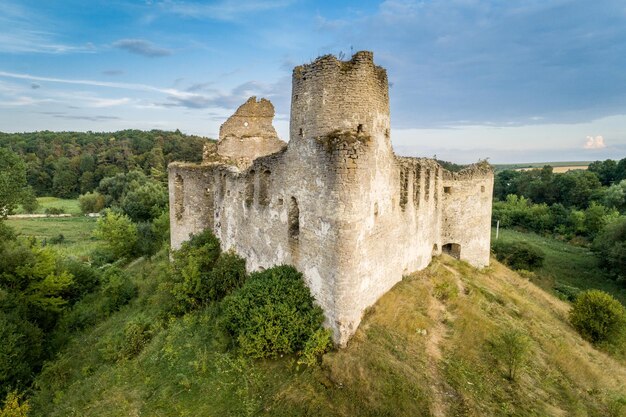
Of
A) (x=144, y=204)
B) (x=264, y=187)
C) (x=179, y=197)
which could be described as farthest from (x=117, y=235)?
(x=264, y=187)

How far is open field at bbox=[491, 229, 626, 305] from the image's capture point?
106 feet

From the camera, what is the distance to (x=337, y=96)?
1102cm

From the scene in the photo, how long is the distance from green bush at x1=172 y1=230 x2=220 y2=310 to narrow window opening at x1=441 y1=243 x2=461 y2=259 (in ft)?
39.9

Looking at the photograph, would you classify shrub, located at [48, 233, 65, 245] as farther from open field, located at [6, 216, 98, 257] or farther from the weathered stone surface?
the weathered stone surface

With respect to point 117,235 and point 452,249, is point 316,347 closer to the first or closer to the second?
point 452,249

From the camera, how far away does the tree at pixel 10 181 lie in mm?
24469

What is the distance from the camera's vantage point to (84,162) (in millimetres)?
82062

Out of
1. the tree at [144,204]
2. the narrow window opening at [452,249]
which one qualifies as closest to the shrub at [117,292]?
the narrow window opening at [452,249]

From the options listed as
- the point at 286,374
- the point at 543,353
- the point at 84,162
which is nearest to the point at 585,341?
the point at 543,353

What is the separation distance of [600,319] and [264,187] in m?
15.3

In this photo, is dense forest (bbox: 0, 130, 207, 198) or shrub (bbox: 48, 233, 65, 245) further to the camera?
dense forest (bbox: 0, 130, 207, 198)

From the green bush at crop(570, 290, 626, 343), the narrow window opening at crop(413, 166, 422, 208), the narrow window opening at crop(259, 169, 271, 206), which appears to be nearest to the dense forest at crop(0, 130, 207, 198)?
the narrow window opening at crop(259, 169, 271, 206)

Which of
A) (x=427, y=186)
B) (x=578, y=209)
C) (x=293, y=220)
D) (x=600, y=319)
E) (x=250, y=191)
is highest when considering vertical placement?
(x=427, y=186)

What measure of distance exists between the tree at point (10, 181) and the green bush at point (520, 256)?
35880 mm
